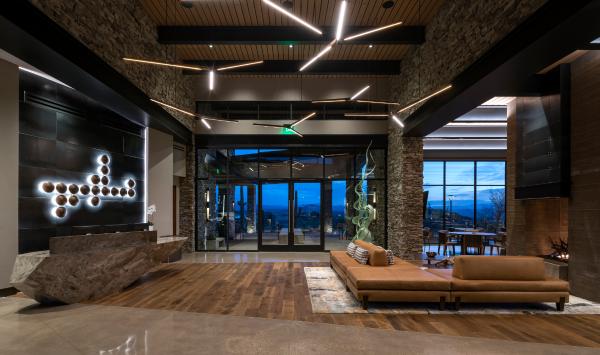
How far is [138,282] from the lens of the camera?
7098 mm

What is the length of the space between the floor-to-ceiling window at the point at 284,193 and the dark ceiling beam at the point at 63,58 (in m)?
4.39

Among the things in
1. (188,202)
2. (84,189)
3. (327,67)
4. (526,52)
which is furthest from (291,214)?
(526,52)

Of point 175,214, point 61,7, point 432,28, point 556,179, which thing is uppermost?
point 432,28

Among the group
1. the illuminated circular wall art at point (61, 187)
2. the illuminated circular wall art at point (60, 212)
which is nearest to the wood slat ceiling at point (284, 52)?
the illuminated circular wall art at point (61, 187)

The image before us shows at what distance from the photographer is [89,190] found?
751 cm

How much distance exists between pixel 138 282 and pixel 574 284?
8.08 m

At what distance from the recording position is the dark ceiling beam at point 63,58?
4.16 metres

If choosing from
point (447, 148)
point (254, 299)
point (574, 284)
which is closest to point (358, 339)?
point (254, 299)

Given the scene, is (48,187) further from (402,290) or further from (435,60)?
(435,60)

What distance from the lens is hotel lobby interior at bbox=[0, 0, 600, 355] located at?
4387 millimetres

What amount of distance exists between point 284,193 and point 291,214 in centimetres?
77

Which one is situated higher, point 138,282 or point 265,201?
point 265,201

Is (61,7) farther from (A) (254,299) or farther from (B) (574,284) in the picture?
(B) (574,284)

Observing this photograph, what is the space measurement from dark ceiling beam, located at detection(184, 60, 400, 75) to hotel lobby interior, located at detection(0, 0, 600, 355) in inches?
2.3
